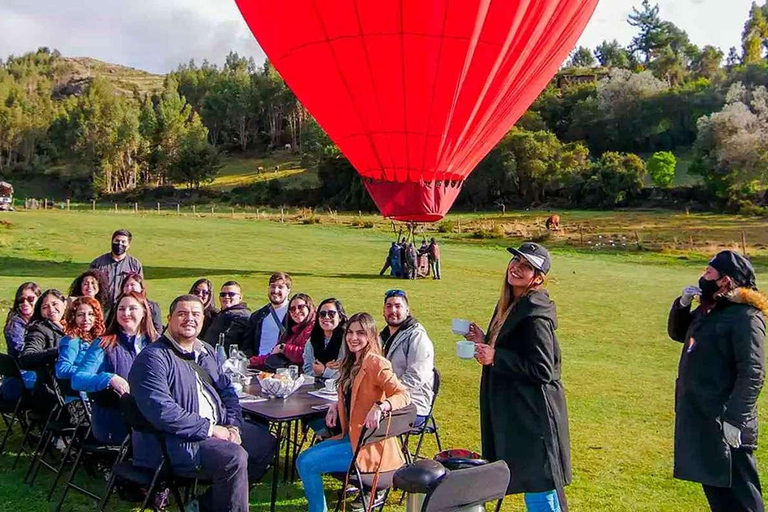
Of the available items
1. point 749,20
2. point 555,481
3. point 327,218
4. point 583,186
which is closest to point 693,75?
point 749,20

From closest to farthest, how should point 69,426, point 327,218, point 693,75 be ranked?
point 69,426, point 327,218, point 693,75

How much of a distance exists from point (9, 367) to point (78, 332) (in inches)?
26.2

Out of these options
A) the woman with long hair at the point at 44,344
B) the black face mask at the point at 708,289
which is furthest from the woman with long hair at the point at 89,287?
the black face mask at the point at 708,289

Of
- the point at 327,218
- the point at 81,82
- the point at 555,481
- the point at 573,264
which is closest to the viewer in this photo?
the point at 555,481

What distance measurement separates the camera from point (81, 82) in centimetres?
14650

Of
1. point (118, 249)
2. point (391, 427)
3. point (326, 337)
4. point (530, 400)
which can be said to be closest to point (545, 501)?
point (530, 400)

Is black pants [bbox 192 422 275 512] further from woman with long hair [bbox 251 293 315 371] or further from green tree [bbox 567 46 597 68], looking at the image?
green tree [bbox 567 46 597 68]

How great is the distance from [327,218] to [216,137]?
62.4 metres

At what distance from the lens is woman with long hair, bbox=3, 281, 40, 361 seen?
601 cm

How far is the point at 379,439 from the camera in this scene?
4.11 metres

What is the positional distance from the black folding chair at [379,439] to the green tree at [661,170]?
5396cm

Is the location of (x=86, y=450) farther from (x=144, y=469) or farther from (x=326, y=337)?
(x=326, y=337)

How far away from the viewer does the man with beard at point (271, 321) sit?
22.1 feet

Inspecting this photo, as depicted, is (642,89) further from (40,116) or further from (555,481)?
(555,481)
